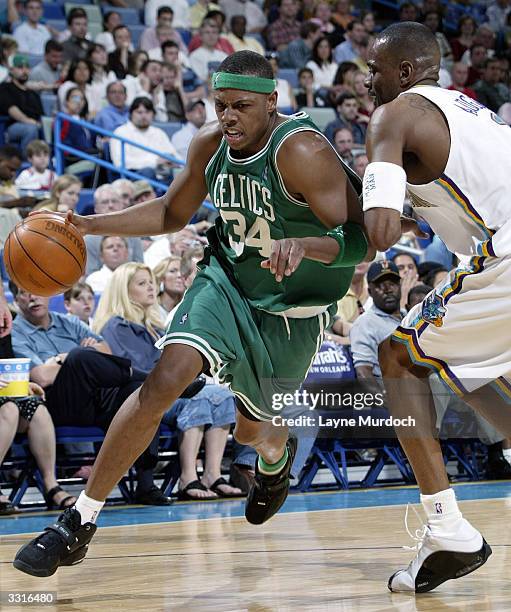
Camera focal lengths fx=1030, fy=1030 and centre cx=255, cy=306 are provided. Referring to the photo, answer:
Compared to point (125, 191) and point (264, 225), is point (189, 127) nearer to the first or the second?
point (125, 191)

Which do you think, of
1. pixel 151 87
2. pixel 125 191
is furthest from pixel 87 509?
pixel 151 87

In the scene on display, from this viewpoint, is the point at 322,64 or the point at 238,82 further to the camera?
the point at 322,64

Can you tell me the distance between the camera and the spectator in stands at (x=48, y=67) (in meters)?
10.8

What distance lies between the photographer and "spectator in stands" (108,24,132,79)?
1120cm

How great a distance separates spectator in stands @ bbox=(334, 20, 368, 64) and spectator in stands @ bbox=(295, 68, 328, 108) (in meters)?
1.20

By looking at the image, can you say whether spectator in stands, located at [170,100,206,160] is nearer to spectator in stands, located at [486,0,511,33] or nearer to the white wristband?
spectator in stands, located at [486,0,511,33]

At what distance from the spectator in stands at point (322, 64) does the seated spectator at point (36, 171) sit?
491 centimetres

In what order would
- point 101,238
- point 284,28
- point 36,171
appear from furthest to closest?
point 284,28
point 36,171
point 101,238

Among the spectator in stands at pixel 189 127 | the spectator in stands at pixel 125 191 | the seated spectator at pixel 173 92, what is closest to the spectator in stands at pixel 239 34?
the seated spectator at pixel 173 92

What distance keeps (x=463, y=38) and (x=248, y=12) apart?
3372 millimetres

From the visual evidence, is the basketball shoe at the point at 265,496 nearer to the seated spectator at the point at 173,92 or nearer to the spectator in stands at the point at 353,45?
the seated spectator at the point at 173,92

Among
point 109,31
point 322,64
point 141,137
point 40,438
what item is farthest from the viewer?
point 322,64

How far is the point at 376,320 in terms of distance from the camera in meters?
7.21

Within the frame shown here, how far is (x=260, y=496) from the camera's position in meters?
4.43
